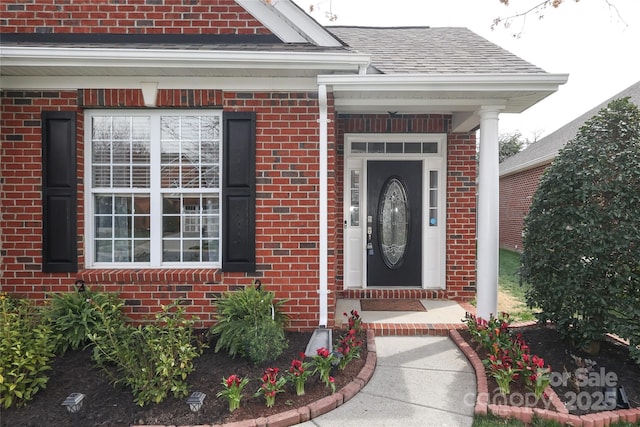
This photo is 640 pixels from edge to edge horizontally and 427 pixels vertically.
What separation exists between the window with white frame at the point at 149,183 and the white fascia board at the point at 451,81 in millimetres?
1440

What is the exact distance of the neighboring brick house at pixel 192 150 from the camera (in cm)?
392

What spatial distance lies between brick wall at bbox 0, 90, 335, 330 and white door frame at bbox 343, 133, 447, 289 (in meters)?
1.58

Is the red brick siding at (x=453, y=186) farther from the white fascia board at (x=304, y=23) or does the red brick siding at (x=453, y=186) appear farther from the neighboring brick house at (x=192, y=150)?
the white fascia board at (x=304, y=23)

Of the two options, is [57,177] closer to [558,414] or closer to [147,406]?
[147,406]

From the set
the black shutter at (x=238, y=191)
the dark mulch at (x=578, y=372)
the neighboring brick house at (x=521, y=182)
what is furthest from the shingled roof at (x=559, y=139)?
the black shutter at (x=238, y=191)

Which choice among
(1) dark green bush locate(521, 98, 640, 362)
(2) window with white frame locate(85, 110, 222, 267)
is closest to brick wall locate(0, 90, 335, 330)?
(2) window with white frame locate(85, 110, 222, 267)

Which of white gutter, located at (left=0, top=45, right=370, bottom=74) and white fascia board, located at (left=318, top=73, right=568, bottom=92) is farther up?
white gutter, located at (left=0, top=45, right=370, bottom=74)

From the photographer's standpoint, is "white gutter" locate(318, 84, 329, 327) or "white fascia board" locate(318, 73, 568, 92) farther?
"white gutter" locate(318, 84, 329, 327)

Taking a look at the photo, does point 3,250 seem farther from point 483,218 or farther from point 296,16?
point 483,218

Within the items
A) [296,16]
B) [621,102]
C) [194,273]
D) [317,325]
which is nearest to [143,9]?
[296,16]

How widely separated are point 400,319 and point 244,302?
194 cm

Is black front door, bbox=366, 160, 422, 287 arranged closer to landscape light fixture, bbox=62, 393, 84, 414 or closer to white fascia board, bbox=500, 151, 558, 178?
landscape light fixture, bbox=62, 393, 84, 414

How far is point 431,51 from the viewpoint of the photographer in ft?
15.9

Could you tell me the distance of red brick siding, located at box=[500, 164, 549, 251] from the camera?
1217 centimetres
